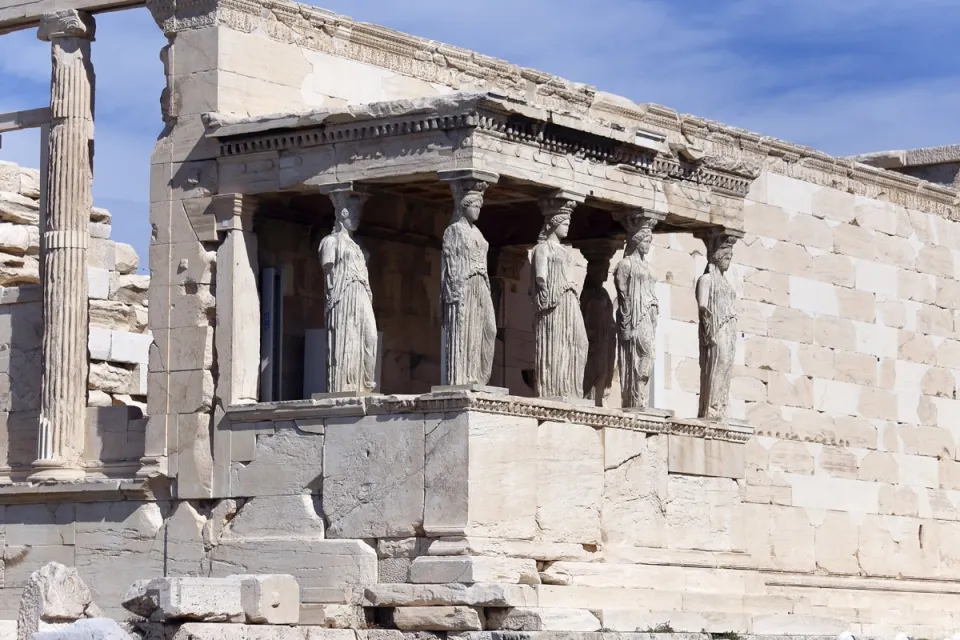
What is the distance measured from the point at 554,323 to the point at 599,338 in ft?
6.73

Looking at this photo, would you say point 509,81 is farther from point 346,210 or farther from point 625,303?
point 346,210

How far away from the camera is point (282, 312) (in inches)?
738

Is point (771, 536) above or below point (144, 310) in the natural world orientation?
below

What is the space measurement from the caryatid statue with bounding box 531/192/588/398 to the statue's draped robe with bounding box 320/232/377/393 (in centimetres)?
131

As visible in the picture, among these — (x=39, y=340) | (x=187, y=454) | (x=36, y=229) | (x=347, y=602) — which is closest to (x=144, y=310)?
(x=36, y=229)

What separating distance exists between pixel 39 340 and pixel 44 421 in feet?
2.88

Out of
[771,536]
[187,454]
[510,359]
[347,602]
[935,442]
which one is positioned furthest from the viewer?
[935,442]

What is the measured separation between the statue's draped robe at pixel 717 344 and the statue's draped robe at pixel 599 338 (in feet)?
2.54

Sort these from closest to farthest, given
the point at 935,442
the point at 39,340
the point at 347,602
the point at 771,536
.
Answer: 1. the point at 347,602
2. the point at 39,340
3. the point at 771,536
4. the point at 935,442

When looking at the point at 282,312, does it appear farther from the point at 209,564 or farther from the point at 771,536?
the point at 771,536

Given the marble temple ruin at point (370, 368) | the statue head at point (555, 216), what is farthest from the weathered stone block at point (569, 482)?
the statue head at point (555, 216)

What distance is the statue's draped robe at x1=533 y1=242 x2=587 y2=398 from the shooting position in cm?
1783

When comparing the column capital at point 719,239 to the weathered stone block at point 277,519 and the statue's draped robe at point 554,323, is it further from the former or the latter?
the weathered stone block at point 277,519

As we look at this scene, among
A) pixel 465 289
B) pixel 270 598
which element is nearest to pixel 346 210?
pixel 465 289
